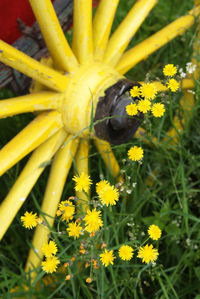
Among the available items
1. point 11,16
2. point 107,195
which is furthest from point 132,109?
point 11,16

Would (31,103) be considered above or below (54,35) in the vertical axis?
below

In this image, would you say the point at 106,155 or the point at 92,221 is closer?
the point at 92,221

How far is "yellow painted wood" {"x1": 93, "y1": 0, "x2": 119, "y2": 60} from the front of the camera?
1.44 metres

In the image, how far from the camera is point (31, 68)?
1218 mm

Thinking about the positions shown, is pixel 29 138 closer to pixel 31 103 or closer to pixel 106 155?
pixel 31 103

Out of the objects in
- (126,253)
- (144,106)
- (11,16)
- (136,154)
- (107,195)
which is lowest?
(126,253)

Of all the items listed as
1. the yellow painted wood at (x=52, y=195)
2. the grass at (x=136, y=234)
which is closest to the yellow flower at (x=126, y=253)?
the grass at (x=136, y=234)

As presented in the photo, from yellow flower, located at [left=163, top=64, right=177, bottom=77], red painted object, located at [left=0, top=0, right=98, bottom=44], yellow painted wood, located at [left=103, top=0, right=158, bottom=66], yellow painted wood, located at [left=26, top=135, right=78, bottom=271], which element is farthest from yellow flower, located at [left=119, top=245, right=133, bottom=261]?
red painted object, located at [left=0, top=0, right=98, bottom=44]

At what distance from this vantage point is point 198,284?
1351 millimetres

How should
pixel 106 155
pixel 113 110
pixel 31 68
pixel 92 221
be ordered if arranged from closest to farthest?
pixel 92 221, pixel 31 68, pixel 113 110, pixel 106 155

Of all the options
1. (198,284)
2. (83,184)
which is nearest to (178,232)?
(198,284)

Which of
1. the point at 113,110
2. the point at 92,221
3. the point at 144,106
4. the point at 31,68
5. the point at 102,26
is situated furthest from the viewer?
the point at 102,26

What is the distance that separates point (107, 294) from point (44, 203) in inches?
15.8

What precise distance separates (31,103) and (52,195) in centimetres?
34
